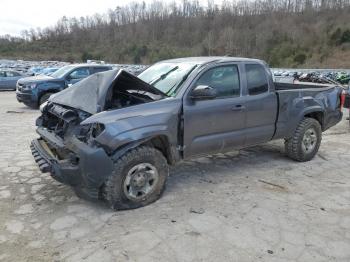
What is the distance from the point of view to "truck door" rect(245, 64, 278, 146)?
5469 millimetres

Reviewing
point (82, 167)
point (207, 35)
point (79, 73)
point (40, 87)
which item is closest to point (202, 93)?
point (82, 167)

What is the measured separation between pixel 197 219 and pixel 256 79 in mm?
2528

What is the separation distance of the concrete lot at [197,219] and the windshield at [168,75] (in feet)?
4.48

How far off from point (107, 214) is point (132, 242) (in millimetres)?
700

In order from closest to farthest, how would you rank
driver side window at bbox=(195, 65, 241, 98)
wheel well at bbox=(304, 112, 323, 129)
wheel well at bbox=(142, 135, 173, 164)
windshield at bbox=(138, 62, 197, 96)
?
1. wheel well at bbox=(142, 135, 173, 164)
2. windshield at bbox=(138, 62, 197, 96)
3. driver side window at bbox=(195, 65, 241, 98)
4. wheel well at bbox=(304, 112, 323, 129)

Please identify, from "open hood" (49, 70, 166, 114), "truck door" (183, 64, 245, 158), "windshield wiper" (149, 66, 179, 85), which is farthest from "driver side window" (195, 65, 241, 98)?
"open hood" (49, 70, 166, 114)

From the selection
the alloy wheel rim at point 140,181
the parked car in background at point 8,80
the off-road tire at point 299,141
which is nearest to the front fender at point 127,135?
the alloy wheel rim at point 140,181

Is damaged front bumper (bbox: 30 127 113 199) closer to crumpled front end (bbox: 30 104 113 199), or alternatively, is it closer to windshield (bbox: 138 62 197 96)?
crumpled front end (bbox: 30 104 113 199)

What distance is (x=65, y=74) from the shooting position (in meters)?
13.4

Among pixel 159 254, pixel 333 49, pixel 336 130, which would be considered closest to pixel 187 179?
pixel 159 254

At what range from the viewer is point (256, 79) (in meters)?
5.64

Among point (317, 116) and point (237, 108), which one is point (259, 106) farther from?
point (317, 116)

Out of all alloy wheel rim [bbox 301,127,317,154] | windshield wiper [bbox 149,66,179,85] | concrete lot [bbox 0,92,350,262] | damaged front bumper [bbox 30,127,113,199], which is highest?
windshield wiper [bbox 149,66,179,85]

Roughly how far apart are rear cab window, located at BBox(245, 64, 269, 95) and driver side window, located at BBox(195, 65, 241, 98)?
0.78 feet
